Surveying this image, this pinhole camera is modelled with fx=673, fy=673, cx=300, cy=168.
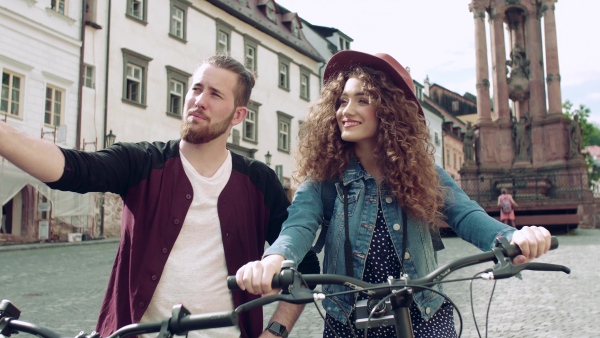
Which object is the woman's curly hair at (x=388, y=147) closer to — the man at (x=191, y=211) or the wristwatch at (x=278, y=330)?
the man at (x=191, y=211)

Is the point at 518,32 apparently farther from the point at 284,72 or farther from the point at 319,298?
the point at 319,298

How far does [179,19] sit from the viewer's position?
27.8 m

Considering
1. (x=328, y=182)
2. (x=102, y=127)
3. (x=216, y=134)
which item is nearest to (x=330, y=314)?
(x=328, y=182)

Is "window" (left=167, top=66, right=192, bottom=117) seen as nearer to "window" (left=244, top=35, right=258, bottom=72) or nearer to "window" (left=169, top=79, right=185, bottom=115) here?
"window" (left=169, top=79, right=185, bottom=115)

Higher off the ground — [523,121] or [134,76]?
[134,76]

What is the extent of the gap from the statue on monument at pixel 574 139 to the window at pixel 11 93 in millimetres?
18471

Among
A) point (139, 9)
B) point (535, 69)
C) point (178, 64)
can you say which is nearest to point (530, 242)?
point (535, 69)

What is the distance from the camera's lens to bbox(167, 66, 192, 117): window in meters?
26.7

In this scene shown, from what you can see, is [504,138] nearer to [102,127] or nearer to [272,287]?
[102,127]

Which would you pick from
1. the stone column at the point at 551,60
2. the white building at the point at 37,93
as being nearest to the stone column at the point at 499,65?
the stone column at the point at 551,60


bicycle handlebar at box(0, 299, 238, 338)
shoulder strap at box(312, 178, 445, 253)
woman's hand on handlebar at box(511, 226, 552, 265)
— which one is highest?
shoulder strap at box(312, 178, 445, 253)

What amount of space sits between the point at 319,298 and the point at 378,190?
1.03 meters

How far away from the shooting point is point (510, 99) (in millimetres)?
25875

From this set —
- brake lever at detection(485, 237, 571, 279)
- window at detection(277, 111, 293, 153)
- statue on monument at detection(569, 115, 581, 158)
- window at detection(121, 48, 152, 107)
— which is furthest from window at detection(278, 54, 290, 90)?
brake lever at detection(485, 237, 571, 279)
